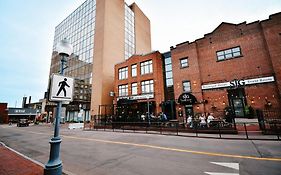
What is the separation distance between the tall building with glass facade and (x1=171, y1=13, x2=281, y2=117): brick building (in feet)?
52.0

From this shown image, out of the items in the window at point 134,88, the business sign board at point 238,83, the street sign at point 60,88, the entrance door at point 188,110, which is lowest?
the entrance door at point 188,110

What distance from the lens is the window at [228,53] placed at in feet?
59.4

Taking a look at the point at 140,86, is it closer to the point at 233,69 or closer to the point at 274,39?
the point at 233,69

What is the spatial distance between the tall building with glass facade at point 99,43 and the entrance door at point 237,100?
2168cm

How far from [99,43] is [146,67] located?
520 inches

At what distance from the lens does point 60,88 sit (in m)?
4.25

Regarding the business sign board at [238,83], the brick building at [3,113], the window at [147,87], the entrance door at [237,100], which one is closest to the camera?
the business sign board at [238,83]

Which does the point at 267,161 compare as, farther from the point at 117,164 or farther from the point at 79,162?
the point at 79,162

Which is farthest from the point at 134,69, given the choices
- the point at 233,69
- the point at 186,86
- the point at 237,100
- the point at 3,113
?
the point at 3,113

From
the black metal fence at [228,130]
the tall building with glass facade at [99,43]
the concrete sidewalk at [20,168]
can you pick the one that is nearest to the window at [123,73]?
the tall building with glass facade at [99,43]

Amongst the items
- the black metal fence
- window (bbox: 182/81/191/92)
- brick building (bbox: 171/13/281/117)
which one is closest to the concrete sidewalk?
the black metal fence

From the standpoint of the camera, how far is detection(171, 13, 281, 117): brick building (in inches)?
621

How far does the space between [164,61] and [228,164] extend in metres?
21.4

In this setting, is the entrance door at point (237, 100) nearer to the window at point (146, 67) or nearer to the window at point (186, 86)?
the window at point (186, 86)
